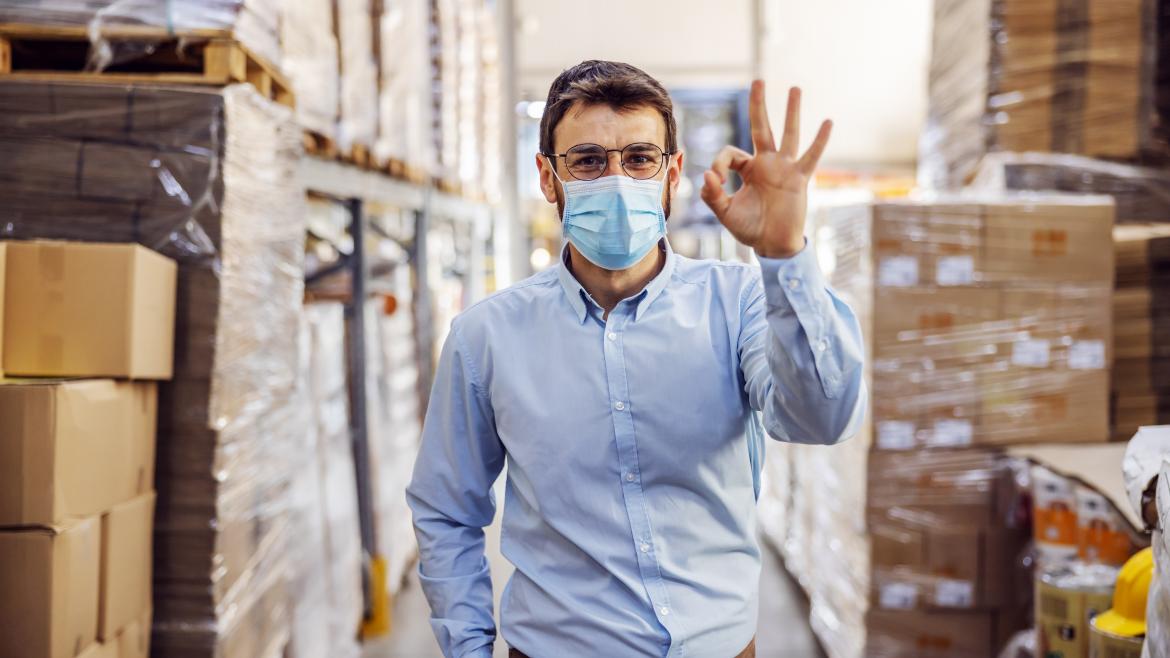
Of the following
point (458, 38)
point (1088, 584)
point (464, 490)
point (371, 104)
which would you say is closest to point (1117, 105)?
point (1088, 584)

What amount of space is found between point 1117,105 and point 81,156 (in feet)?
12.6

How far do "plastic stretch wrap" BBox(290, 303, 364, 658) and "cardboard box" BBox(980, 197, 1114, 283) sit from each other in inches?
105

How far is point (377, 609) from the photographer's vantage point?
474 centimetres

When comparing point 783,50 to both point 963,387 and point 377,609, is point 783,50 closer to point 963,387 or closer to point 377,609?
point 963,387

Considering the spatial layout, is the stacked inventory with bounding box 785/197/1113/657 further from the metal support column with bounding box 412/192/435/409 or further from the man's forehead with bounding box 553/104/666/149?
the metal support column with bounding box 412/192/435/409

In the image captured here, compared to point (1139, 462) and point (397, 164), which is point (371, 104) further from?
point (1139, 462)

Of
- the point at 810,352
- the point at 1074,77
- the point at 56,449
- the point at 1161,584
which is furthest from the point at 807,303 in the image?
the point at 1074,77

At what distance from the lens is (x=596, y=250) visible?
173 cm

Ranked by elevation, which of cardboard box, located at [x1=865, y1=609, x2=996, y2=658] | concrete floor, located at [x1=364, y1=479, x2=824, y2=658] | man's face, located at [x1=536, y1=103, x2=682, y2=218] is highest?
man's face, located at [x1=536, y1=103, x2=682, y2=218]

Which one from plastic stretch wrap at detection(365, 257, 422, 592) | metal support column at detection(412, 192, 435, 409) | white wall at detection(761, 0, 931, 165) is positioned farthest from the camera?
white wall at detection(761, 0, 931, 165)

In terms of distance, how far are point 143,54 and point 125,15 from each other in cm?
11

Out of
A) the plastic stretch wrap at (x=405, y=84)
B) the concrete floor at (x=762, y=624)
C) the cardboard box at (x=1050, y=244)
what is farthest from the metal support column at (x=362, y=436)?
the cardboard box at (x=1050, y=244)

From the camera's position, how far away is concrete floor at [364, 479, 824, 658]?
179 inches

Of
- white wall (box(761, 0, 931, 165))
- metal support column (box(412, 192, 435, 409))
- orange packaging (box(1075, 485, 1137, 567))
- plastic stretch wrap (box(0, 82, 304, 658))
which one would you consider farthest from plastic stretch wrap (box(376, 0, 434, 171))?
white wall (box(761, 0, 931, 165))
